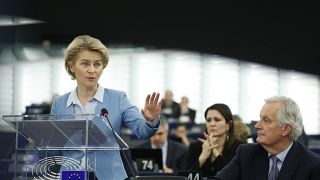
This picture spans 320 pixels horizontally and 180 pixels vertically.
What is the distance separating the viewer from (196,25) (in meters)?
17.0

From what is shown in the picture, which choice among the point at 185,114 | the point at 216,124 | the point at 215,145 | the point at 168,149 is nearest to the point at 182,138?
the point at 168,149

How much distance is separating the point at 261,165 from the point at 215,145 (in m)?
2.11

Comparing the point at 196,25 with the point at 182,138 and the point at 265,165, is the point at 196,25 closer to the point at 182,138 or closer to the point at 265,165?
the point at 182,138

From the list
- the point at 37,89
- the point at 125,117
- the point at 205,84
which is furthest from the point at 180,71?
the point at 125,117

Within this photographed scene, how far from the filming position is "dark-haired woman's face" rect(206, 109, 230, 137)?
5730 millimetres

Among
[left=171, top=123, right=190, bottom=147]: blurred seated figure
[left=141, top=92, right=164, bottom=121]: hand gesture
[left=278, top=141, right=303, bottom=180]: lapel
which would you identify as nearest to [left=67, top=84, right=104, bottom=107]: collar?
[left=141, top=92, right=164, bottom=121]: hand gesture

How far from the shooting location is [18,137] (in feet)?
10.5

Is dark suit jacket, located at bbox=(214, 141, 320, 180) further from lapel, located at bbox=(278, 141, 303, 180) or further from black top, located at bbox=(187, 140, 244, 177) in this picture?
black top, located at bbox=(187, 140, 244, 177)

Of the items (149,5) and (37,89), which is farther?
(37,89)

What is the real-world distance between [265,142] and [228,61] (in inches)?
573

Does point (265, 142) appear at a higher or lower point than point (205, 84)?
lower

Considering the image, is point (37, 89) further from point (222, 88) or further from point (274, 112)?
point (274, 112)

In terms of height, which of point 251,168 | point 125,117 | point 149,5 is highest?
point 149,5

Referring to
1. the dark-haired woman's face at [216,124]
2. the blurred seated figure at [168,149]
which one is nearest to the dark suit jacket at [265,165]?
the dark-haired woman's face at [216,124]
